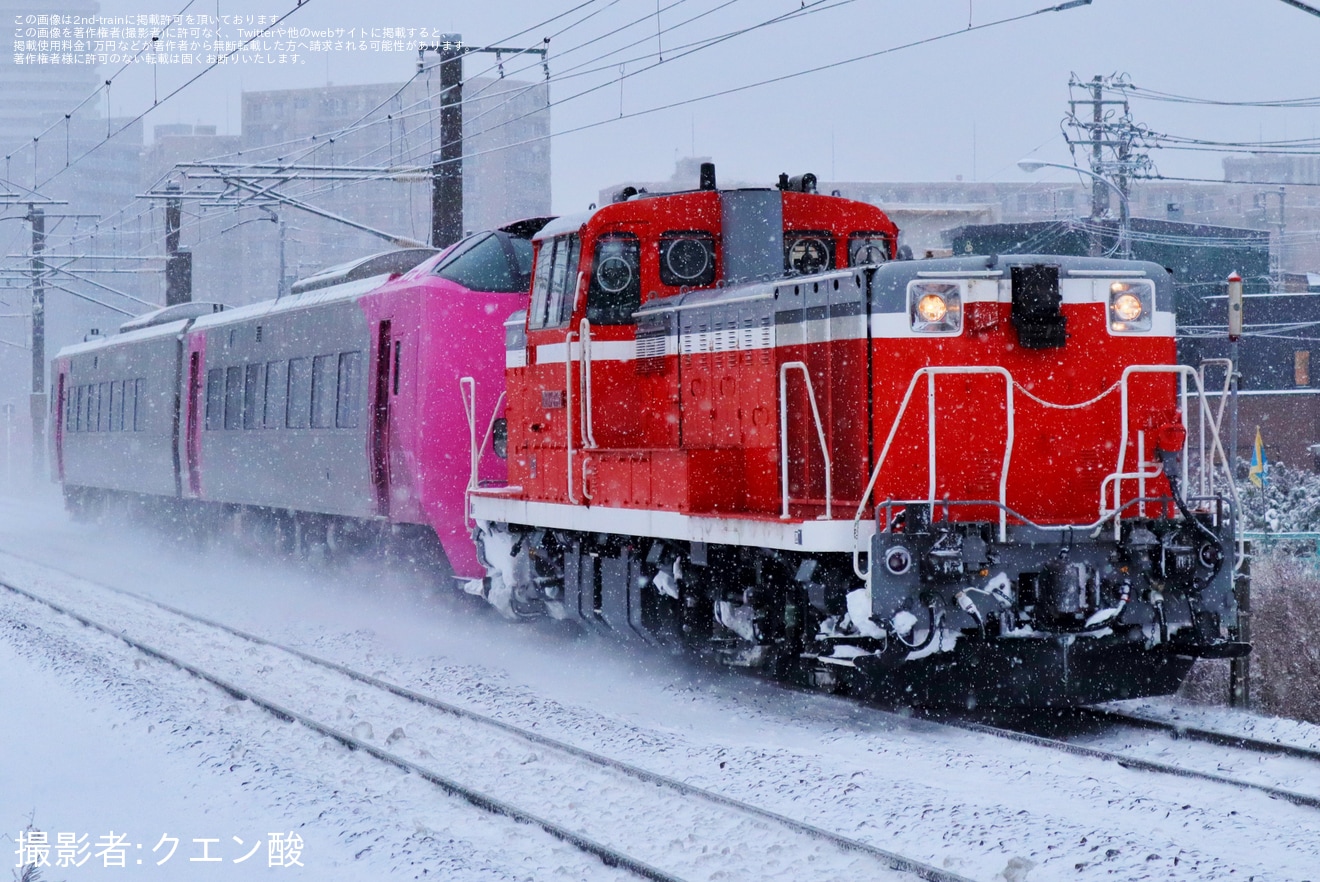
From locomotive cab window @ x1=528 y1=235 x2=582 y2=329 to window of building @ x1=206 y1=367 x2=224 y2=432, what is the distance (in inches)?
382

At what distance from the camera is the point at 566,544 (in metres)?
11.2

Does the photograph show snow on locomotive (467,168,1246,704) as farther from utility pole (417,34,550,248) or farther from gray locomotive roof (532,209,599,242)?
utility pole (417,34,550,248)

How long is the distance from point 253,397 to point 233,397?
89cm

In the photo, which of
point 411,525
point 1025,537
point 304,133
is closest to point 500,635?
point 411,525

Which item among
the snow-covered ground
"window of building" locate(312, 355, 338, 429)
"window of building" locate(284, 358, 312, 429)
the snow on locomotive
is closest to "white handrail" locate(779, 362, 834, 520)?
the snow on locomotive

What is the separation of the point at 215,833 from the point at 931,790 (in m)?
3.30

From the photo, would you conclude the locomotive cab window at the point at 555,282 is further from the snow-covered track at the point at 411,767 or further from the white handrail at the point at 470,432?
the snow-covered track at the point at 411,767

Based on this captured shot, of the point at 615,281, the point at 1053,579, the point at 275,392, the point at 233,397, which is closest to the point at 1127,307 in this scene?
the point at 1053,579

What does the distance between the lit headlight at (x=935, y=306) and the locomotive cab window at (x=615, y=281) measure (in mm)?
2559

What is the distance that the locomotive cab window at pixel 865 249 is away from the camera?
33.8 feet

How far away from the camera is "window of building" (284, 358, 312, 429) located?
16.9m

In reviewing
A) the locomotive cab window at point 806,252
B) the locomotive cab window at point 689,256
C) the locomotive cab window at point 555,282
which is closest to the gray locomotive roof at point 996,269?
the locomotive cab window at point 806,252

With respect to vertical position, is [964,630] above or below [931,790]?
above

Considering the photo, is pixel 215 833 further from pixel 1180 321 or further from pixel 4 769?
pixel 1180 321
